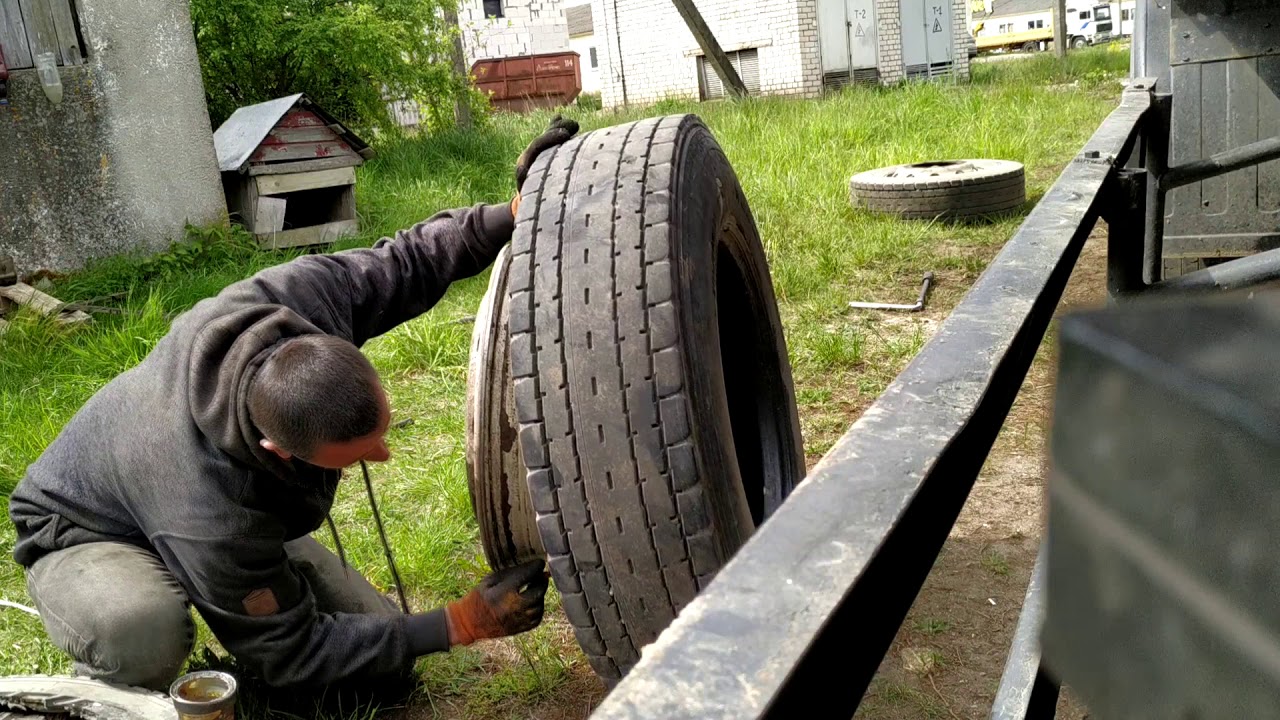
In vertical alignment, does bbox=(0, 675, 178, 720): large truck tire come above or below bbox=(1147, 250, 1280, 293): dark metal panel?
below

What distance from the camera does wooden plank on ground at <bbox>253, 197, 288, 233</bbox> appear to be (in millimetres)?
7141

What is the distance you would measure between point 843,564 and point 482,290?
545cm

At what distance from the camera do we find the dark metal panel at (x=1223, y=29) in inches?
141

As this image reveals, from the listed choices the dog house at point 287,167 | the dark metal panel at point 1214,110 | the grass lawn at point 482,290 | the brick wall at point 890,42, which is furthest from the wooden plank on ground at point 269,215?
the brick wall at point 890,42

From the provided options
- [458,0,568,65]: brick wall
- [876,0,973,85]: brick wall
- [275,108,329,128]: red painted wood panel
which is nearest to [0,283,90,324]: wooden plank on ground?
[275,108,329,128]: red painted wood panel

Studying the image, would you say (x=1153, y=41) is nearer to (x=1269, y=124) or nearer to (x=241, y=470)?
(x=1269, y=124)

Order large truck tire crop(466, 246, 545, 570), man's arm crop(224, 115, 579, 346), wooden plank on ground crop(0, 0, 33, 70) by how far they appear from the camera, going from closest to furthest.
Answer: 1. large truck tire crop(466, 246, 545, 570)
2. man's arm crop(224, 115, 579, 346)
3. wooden plank on ground crop(0, 0, 33, 70)

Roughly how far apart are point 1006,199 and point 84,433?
18.5 feet

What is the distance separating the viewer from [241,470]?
231cm

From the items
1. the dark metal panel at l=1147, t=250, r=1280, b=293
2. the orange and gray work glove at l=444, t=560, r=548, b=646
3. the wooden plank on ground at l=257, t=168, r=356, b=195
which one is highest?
the wooden plank on ground at l=257, t=168, r=356, b=195

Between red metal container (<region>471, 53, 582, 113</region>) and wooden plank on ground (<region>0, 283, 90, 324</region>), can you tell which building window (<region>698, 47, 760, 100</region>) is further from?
wooden plank on ground (<region>0, 283, 90, 324</region>)

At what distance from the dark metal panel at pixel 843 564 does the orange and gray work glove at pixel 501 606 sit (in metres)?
1.52

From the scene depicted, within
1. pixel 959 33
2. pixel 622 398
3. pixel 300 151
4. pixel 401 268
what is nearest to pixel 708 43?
pixel 300 151

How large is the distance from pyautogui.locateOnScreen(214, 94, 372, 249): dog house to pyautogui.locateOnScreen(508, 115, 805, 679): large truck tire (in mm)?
5454
